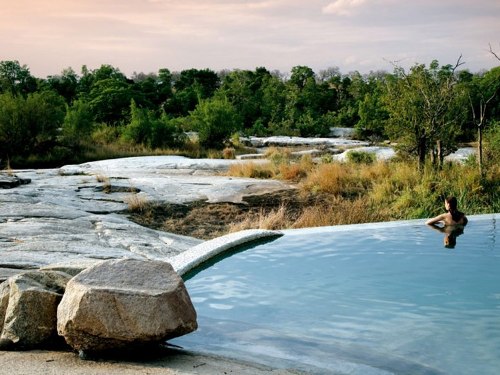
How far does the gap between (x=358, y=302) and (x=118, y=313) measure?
2.22 m

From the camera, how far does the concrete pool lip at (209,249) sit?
219 inches

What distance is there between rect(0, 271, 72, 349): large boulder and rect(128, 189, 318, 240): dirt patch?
4.69 meters

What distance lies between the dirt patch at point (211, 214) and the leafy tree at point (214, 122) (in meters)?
11.7

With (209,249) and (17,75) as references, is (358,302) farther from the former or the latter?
(17,75)

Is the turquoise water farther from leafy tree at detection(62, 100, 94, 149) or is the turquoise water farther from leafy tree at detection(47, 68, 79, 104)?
leafy tree at detection(47, 68, 79, 104)

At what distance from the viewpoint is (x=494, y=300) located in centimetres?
479

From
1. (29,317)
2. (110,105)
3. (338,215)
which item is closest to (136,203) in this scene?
(338,215)

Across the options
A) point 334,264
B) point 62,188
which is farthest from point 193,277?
point 62,188

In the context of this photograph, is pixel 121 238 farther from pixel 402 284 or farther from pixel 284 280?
pixel 402 284

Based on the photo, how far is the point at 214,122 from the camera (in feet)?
72.2

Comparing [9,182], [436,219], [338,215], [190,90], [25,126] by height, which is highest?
[190,90]

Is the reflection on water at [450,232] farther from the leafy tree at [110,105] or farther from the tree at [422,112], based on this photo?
the leafy tree at [110,105]

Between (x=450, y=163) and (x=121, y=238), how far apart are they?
7634 millimetres

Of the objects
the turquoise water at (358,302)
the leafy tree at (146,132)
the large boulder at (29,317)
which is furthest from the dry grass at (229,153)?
the large boulder at (29,317)
